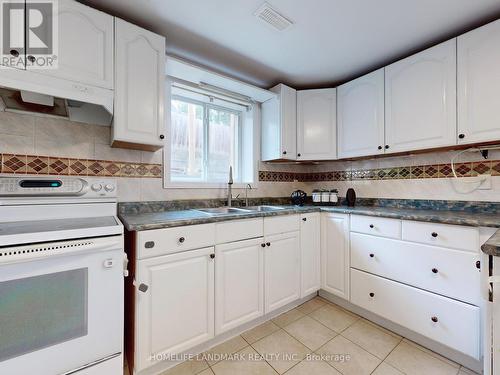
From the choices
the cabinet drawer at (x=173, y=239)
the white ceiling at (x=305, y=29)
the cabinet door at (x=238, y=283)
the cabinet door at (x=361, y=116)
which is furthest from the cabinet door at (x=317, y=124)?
the cabinet drawer at (x=173, y=239)

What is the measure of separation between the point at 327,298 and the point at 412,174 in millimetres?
1422

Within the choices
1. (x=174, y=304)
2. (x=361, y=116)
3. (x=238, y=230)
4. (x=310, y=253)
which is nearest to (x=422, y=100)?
(x=361, y=116)

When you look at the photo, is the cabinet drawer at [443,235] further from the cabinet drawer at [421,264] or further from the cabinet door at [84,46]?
the cabinet door at [84,46]

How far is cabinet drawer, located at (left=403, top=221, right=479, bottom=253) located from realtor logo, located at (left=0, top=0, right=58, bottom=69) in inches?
94.5

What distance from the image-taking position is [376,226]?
1.75 metres

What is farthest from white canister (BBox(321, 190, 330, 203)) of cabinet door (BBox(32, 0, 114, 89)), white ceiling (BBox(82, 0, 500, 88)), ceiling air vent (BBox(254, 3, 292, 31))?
cabinet door (BBox(32, 0, 114, 89))

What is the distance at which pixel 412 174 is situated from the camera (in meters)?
2.04

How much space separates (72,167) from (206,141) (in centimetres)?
115

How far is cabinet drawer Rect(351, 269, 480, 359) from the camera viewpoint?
131 cm

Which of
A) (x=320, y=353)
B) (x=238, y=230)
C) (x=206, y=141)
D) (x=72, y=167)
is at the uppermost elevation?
(x=206, y=141)

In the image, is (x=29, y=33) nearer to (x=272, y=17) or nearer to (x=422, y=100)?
(x=272, y=17)

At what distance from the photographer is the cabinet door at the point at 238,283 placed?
150 cm

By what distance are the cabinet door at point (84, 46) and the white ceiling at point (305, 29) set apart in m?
0.20

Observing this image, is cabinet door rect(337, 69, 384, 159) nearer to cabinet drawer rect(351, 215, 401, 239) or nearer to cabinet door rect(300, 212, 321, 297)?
cabinet drawer rect(351, 215, 401, 239)
